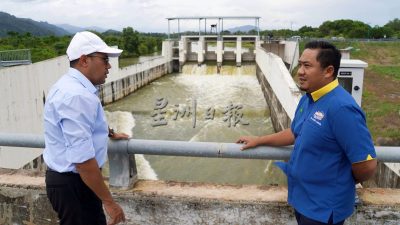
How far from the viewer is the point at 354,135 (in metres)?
1.52

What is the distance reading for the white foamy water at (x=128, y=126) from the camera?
11.7 meters

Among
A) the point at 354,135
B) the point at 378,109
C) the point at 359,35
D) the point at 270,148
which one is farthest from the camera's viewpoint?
the point at 359,35

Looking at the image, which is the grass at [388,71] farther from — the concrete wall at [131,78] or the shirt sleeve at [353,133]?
the shirt sleeve at [353,133]

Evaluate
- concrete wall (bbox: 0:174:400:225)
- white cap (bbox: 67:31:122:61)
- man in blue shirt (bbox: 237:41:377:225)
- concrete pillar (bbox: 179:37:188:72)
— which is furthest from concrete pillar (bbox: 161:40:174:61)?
man in blue shirt (bbox: 237:41:377:225)

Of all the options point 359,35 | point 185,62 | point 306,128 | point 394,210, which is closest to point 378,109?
point 394,210

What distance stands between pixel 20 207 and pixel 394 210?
2.48m

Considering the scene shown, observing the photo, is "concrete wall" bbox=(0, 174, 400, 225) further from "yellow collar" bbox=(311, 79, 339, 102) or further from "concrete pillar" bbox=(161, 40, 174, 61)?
"concrete pillar" bbox=(161, 40, 174, 61)

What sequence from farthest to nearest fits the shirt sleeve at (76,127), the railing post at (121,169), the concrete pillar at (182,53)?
the concrete pillar at (182,53) < the railing post at (121,169) < the shirt sleeve at (76,127)

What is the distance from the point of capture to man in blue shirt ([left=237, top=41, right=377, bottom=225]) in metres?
1.55

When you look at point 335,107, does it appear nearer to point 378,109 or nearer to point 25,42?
point 378,109

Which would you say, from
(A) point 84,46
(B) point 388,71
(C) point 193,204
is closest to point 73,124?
(A) point 84,46

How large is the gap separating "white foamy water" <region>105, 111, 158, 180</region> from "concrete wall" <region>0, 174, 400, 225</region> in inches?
348

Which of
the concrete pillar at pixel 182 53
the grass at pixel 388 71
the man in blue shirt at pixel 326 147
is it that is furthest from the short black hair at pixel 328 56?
the concrete pillar at pixel 182 53

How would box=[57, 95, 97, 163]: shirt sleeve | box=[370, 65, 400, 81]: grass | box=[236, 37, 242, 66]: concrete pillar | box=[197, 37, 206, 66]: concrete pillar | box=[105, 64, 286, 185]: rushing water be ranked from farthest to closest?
box=[197, 37, 206, 66]: concrete pillar < box=[236, 37, 242, 66]: concrete pillar < box=[370, 65, 400, 81]: grass < box=[105, 64, 286, 185]: rushing water < box=[57, 95, 97, 163]: shirt sleeve
